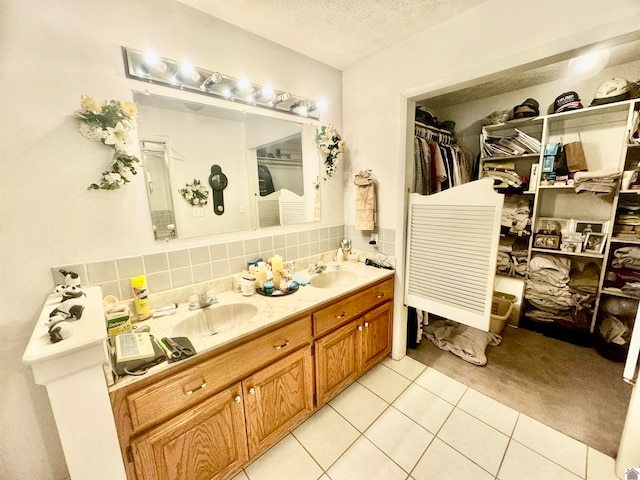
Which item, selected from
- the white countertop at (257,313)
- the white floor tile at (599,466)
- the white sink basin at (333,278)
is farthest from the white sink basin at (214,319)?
the white floor tile at (599,466)

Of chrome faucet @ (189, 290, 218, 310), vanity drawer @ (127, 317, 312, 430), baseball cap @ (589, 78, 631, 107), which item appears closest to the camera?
vanity drawer @ (127, 317, 312, 430)

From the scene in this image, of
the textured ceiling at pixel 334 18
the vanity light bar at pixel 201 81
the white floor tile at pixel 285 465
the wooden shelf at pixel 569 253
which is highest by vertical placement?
the textured ceiling at pixel 334 18

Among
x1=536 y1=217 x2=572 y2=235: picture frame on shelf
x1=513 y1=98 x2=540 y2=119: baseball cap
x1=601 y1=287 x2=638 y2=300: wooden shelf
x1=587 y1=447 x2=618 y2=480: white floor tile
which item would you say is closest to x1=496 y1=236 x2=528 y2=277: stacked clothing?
x1=536 y1=217 x2=572 y2=235: picture frame on shelf

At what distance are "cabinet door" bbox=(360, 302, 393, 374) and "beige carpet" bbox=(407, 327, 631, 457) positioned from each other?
0.38m

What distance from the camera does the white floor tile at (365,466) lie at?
1.24 m

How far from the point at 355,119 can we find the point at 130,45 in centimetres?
144

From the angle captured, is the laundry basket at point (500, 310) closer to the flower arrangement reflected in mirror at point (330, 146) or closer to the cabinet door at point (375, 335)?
the cabinet door at point (375, 335)

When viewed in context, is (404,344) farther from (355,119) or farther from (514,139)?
(514,139)

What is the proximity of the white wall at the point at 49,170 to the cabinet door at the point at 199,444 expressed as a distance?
1.99 ft

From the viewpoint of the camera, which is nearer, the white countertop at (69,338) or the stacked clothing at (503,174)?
the white countertop at (69,338)

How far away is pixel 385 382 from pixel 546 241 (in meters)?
1.95

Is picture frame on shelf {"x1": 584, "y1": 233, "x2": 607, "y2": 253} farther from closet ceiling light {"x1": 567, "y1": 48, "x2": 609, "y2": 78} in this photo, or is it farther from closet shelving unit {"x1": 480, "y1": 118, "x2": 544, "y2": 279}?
closet ceiling light {"x1": 567, "y1": 48, "x2": 609, "y2": 78}

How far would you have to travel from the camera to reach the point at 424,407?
162 cm

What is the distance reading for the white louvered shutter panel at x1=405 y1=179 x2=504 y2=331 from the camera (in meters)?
1.50
